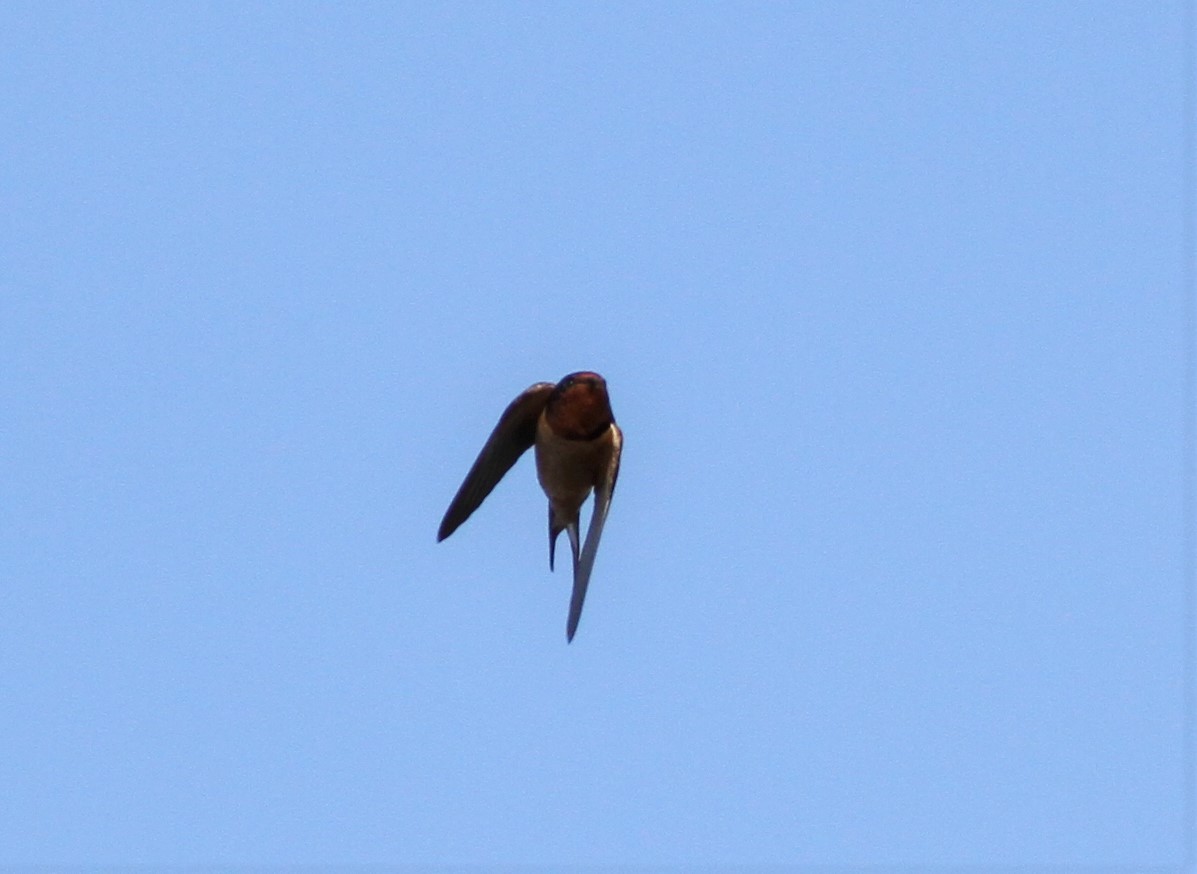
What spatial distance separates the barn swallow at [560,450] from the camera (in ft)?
28.7

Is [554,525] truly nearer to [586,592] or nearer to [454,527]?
[454,527]

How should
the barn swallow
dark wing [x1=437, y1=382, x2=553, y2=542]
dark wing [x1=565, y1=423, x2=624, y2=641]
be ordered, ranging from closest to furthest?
1. dark wing [x1=565, y1=423, x2=624, y2=641]
2. the barn swallow
3. dark wing [x1=437, y1=382, x2=553, y2=542]

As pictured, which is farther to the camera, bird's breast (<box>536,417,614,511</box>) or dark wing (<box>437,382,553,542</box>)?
dark wing (<box>437,382,553,542</box>)

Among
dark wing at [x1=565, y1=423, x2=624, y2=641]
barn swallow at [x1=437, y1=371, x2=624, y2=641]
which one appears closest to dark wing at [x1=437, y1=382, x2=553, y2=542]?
barn swallow at [x1=437, y1=371, x2=624, y2=641]

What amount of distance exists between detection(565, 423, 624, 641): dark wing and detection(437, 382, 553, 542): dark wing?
37 centimetres

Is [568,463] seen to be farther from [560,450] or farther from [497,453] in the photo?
[497,453]

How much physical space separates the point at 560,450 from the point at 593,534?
1.99ft

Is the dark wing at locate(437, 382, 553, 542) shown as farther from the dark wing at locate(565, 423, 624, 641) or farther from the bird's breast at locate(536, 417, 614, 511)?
the dark wing at locate(565, 423, 624, 641)

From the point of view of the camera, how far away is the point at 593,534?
27.3 feet

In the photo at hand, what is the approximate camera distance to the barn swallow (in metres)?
8.76

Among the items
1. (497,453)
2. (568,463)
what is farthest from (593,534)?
(497,453)

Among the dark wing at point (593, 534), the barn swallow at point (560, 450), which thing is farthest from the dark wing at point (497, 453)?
the dark wing at point (593, 534)

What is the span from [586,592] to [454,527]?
1245 mm

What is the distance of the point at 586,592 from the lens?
7887 millimetres
